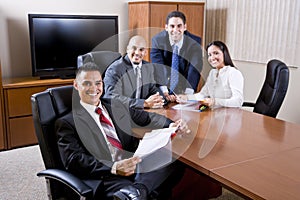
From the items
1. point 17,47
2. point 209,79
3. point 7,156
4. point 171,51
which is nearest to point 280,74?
point 209,79

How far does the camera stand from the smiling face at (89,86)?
182 cm

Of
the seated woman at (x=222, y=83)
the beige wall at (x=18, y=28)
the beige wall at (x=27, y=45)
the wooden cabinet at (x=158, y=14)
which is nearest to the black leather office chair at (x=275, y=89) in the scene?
the seated woman at (x=222, y=83)

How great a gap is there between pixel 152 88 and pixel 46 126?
1.19 meters

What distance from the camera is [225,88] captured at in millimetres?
2729

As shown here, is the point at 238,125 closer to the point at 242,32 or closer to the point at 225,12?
the point at 242,32

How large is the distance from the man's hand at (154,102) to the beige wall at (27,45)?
1857 millimetres

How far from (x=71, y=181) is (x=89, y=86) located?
533 mm

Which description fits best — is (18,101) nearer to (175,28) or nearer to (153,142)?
(175,28)

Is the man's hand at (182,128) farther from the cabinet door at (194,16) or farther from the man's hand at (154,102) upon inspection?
the cabinet door at (194,16)

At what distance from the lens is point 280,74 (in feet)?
8.64

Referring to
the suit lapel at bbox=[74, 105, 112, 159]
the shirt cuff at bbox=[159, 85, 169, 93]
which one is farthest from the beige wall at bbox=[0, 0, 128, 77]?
the suit lapel at bbox=[74, 105, 112, 159]

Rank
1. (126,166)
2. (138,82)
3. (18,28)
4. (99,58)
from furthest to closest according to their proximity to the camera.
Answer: (18,28) < (99,58) < (138,82) < (126,166)

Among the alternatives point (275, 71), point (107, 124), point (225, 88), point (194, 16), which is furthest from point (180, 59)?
point (194, 16)

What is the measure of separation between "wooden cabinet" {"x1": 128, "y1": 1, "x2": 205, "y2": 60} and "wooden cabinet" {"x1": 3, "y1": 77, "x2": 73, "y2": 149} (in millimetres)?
1365
